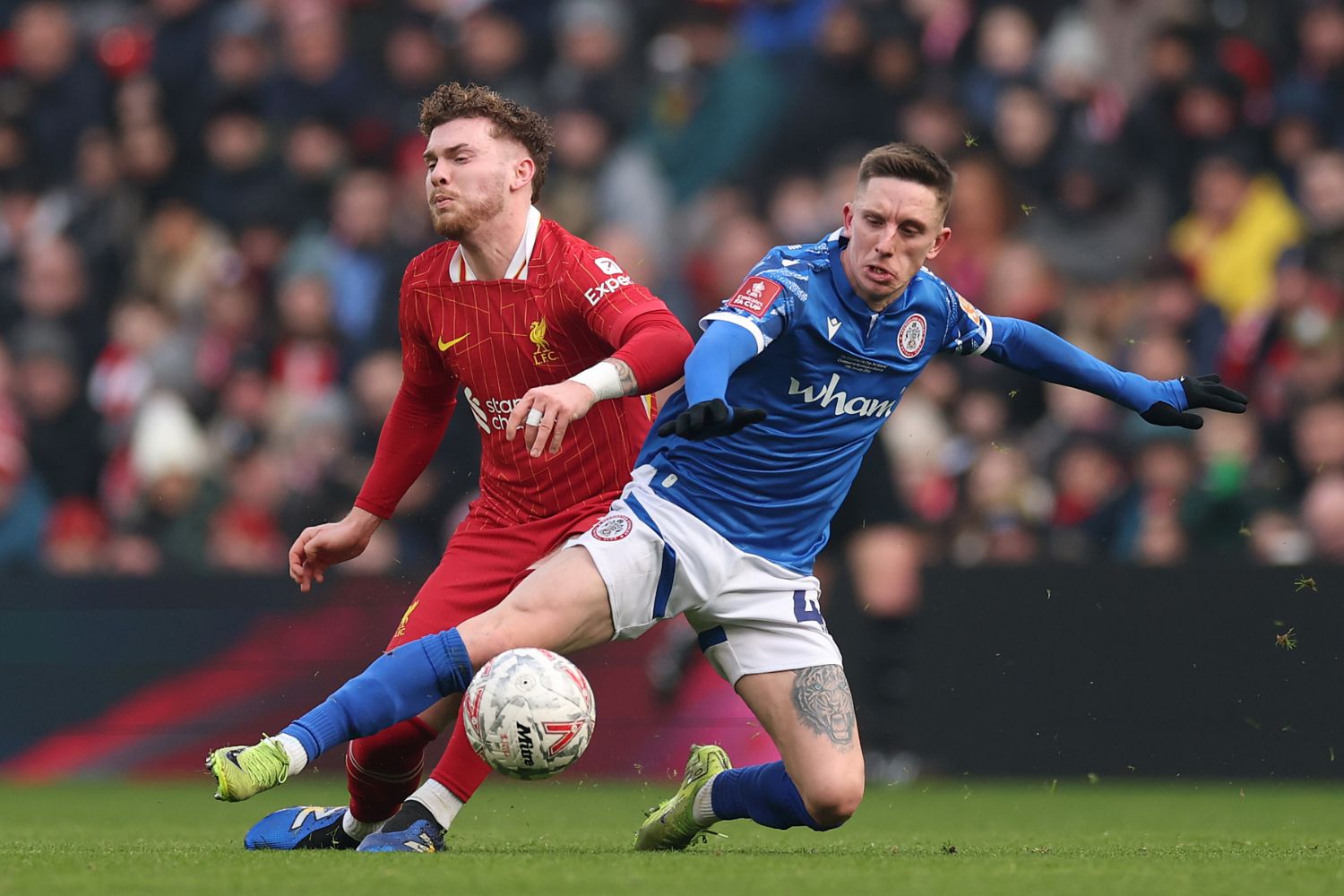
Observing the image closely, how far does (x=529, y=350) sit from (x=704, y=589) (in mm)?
892

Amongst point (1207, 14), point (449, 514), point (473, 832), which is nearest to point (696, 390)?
point (473, 832)

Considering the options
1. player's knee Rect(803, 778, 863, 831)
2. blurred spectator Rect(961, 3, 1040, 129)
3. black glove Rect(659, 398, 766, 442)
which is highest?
black glove Rect(659, 398, 766, 442)

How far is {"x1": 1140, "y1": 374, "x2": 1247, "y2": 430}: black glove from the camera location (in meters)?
6.36

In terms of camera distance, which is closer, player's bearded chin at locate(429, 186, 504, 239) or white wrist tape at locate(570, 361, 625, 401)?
white wrist tape at locate(570, 361, 625, 401)

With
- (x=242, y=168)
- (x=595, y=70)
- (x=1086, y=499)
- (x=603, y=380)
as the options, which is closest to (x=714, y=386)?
(x=603, y=380)

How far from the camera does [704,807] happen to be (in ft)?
20.8

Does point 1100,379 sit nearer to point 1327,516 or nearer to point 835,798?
point 835,798

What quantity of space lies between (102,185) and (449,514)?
178 inches

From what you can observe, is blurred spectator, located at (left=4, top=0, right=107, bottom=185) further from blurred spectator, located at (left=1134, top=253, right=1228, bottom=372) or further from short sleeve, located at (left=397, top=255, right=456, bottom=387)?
short sleeve, located at (left=397, top=255, right=456, bottom=387)

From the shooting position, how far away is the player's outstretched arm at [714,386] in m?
5.20

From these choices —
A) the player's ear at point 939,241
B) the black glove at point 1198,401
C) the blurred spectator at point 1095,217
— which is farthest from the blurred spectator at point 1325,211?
the player's ear at point 939,241

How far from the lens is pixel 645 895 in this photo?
4648 millimetres

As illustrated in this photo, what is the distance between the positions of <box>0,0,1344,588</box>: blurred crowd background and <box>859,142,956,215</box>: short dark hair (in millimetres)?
3945

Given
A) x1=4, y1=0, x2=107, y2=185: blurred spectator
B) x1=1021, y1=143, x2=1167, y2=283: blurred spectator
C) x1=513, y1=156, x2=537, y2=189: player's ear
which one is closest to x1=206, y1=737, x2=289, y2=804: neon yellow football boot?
x1=513, y1=156, x2=537, y2=189: player's ear
